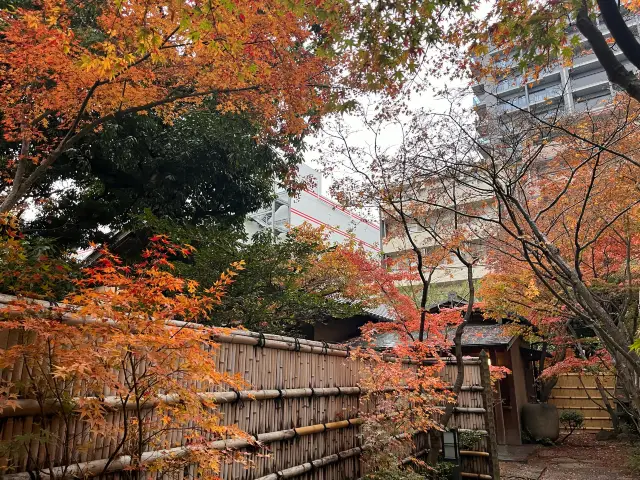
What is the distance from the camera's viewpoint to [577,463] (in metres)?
11.2

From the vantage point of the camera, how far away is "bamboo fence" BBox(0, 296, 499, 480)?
109 inches

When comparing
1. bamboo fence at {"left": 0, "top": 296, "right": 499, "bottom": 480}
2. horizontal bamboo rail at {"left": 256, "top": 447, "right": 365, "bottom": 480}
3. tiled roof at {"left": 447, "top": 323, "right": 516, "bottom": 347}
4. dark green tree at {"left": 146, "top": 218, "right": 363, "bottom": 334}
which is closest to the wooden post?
bamboo fence at {"left": 0, "top": 296, "right": 499, "bottom": 480}

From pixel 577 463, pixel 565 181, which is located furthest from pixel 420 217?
pixel 577 463

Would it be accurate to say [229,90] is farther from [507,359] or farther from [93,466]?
[507,359]

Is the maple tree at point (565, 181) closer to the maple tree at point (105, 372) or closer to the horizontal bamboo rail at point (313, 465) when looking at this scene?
the horizontal bamboo rail at point (313, 465)

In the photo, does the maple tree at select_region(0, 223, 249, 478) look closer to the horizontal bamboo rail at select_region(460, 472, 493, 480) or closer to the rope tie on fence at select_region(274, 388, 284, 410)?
the rope tie on fence at select_region(274, 388, 284, 410)

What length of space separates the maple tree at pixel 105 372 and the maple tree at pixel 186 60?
244 centimetres

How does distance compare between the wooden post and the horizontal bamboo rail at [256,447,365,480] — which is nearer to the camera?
the horizontal bamboo rail at [256,447,365,480]

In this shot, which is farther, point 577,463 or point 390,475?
point 577,463

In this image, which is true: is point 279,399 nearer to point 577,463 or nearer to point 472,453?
point 472,453

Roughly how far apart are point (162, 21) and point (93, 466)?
16.0ft

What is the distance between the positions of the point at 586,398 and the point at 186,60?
57.6ft

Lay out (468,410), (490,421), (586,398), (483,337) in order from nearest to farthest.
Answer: (490,421), (468,410), (483,337), (586,398)

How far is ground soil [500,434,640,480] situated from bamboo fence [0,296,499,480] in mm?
3018
